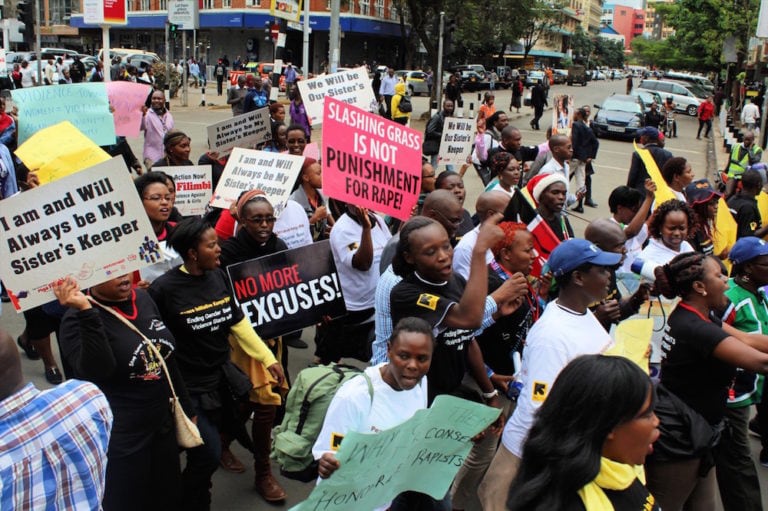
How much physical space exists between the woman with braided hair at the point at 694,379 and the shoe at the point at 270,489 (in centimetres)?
215

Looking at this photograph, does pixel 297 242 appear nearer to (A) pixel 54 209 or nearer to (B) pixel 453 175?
(B) pixel 453 175

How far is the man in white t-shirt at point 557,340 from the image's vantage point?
10.6 ft

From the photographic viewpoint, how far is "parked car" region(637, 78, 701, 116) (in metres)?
37.1

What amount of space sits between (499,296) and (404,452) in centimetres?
124

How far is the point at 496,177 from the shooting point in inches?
282

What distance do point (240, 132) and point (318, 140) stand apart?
36.7 ft

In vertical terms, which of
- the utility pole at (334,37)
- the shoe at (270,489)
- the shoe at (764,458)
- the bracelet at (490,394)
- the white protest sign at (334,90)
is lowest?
the shoe at (764,458)

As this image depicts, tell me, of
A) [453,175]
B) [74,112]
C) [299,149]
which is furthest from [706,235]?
[74,112]

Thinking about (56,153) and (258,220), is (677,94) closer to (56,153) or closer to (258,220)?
(258,220)

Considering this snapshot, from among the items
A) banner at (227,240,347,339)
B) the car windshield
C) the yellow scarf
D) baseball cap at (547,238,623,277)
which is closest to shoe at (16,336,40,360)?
banner at (227,240,347,339)

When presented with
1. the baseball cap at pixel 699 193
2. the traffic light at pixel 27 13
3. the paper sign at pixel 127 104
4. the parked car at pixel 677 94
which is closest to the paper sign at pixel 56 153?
the paper sign at pixel 127 104

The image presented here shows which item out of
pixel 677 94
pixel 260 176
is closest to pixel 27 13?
pixel 260 176

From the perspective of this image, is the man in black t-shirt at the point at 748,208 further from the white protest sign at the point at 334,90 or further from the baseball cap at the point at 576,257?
the baseball cap at the point at 576,257

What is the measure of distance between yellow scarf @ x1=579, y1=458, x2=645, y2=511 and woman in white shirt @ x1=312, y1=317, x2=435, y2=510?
3.69 feet
